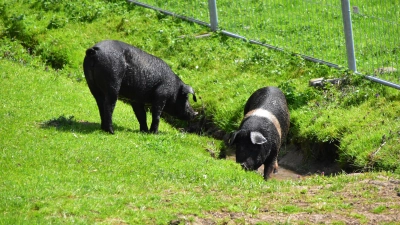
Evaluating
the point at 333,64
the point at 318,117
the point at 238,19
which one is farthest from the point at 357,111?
the point at 238,19

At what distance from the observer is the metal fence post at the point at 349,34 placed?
49.2 feet

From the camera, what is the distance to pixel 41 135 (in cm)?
1167

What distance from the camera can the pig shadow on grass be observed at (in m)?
12.2

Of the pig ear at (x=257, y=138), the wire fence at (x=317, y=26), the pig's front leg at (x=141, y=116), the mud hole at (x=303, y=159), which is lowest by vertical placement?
the mud hole at (x=303, y=159)

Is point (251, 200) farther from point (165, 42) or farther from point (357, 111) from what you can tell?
point (165, 42)

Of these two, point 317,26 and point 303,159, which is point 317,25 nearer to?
point 317,26

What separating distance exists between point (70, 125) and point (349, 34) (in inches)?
235

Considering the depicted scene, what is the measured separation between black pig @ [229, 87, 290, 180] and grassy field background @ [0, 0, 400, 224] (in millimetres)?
531

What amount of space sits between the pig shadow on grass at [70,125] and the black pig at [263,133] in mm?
2319

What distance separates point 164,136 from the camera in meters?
12.8

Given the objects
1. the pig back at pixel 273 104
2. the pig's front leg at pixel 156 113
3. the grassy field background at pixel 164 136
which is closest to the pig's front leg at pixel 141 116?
the pig's front leg at pixel 156 113

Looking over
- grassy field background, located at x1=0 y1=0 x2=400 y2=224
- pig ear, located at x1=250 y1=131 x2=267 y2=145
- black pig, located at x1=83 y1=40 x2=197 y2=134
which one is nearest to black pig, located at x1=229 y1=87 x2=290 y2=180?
pig ear, located at x1=250 y1=131 x2=267 y2=145

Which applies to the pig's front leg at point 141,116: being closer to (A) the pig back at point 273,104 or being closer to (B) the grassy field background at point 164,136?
(B) the grassy field background at point 164,136

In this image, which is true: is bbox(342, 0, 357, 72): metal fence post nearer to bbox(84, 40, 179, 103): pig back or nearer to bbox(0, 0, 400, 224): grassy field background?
bbox(0, 0, 400, 224): grassy field background
